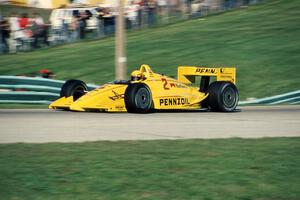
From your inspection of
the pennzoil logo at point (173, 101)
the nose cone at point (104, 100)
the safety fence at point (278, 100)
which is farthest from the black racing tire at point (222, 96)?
the safety fence at point (278, 100)

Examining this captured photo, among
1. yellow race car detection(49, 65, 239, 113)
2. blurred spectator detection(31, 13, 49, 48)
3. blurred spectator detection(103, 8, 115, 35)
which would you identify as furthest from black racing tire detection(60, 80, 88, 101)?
blurred spectator detection(103, 8, 115, 35)

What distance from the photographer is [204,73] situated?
16.2 metres

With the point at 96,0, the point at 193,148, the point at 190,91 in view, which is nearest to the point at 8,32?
the point at 96,0

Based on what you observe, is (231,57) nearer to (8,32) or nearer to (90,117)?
(8,32)

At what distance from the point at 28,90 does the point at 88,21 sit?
11.4 metres

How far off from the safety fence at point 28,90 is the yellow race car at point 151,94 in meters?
2.17

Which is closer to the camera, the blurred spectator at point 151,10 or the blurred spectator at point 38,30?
the blurred spectator at point 38,30

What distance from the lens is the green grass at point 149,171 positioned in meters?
7.09

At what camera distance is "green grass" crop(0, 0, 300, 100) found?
22500mm

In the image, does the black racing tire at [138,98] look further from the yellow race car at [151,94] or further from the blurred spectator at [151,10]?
the blurred spectator at [151,10]

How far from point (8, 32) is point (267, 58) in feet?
29.3

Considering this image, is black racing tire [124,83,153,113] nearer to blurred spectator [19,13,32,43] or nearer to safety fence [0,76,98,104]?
safety fence [0,76,98,104]

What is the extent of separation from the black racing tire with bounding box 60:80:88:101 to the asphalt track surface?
1.68 feet

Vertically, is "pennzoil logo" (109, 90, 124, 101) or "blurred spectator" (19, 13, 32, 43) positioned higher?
"blurred spectator" (19, 13, 32, 43)
